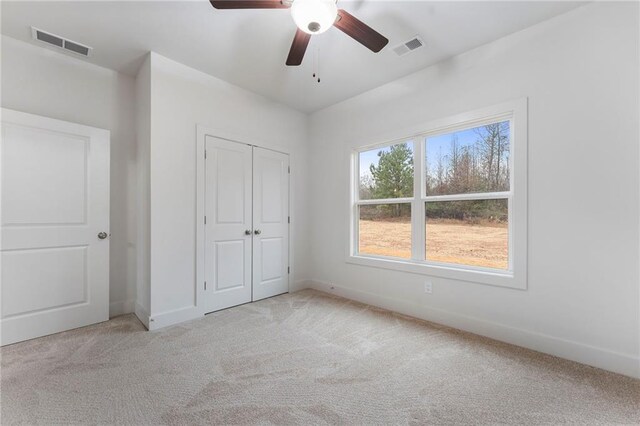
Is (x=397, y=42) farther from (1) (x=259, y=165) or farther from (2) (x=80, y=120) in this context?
(2) (x=80, y=120)

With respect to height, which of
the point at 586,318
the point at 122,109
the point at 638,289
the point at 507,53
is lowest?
the point at 586,318

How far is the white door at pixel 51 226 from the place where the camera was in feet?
8.06

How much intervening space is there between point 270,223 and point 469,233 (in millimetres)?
2441

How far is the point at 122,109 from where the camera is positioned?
3.20 metres

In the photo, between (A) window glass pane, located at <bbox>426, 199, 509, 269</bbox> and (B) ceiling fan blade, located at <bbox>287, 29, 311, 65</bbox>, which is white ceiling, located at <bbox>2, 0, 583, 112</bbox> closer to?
(B) ceiling fan blade, located at <bbox>287, 29, 311, 65</bbox>

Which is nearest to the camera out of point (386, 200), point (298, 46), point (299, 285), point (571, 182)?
point (298, 46)

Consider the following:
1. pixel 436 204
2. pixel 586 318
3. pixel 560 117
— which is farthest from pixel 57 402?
pixel 560 117

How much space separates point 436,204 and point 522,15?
68.9 inches

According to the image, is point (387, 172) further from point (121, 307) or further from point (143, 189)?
point (121, 307)

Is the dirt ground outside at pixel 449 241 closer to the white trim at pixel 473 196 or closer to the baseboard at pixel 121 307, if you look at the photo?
the white trim at pixel 473 196

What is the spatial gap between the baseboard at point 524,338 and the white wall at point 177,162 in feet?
7.37

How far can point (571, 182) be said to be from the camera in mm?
2217

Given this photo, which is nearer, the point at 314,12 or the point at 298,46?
the point at 314,12

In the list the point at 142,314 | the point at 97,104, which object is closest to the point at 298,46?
the point at 97,104
